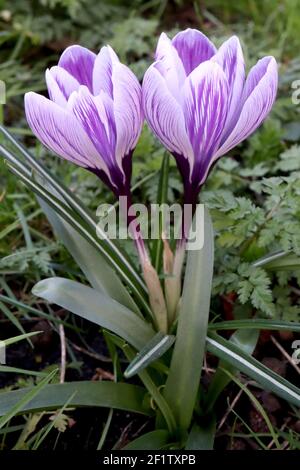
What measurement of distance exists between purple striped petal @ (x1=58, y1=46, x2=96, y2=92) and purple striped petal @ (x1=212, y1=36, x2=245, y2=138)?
0.67 ft

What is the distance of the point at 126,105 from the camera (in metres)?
0.89

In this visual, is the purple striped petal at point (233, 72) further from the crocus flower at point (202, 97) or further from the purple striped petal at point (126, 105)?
the purple striped petal at point (126, 105)

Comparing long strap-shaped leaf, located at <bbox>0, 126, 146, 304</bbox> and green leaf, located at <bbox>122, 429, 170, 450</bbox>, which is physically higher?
long strap-shaped leaf, located at <bbox>0, 126, 146, 304</bbox>

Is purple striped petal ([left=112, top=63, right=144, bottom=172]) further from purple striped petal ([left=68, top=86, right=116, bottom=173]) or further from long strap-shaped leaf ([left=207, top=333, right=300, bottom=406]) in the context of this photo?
long strap-shaped leaf ([left=207, top=333, right=300, bottom=406])

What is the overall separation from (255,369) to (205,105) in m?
0.42

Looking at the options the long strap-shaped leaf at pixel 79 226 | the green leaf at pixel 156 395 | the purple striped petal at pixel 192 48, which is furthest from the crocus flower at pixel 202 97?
the green leaf at pixel 156 395

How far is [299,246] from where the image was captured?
1107mm

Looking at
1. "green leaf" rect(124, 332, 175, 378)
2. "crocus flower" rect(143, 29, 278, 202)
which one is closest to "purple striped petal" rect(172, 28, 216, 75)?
"crocus flower" rect(143, 29, 278, 202)

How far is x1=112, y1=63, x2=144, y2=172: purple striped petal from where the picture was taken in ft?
2.86

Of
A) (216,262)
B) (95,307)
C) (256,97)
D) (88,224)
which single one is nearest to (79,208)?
(88,224)

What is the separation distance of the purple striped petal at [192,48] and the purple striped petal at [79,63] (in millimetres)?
141

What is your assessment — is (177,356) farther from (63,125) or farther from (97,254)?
(63,125)
